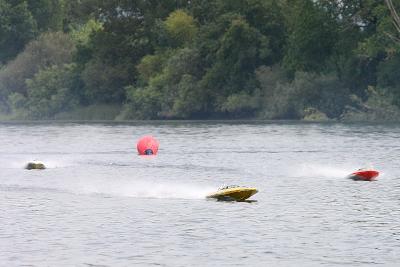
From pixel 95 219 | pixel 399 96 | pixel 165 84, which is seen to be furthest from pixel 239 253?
pixel 165 84

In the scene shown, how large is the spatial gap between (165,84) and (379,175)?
11059cm

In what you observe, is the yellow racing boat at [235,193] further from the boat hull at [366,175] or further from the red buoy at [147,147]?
the red buoy at [147,147]

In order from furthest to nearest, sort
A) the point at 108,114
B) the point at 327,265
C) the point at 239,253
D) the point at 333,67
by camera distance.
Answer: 1. the point at 108,114
2. the point at 333,67
3. the point at 239,253
4. the point at 327,265

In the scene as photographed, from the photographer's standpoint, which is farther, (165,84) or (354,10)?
(165,84)

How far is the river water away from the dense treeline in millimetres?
52432

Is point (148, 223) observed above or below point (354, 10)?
below

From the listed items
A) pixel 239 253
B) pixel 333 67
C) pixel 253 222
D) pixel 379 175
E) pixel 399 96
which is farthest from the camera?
pixel 333 67

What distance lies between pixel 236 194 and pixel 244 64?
384 ft

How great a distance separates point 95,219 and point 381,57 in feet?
376

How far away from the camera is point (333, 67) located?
166 metres

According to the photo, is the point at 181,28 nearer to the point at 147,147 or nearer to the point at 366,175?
the point at 147,147

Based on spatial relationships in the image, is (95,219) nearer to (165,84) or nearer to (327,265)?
(327,265)

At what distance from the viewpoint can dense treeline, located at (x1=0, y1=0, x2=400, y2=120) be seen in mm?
157625

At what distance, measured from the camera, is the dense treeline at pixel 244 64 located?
15762 cm
